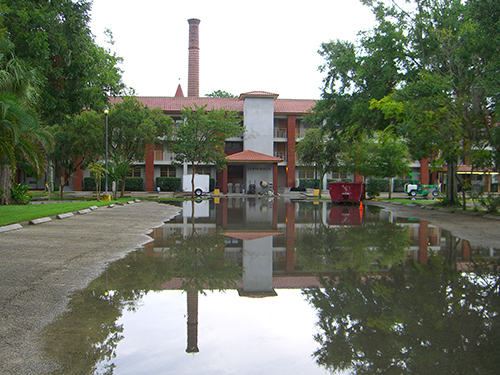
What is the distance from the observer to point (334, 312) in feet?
17.5

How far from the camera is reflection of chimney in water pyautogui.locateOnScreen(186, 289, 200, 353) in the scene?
4.29 meters

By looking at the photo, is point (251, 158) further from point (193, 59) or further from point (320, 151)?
point (193, 59)

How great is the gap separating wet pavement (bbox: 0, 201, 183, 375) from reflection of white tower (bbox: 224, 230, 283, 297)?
244 centimetres

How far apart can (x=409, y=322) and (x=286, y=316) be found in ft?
4.49

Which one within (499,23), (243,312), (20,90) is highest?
(499,23)

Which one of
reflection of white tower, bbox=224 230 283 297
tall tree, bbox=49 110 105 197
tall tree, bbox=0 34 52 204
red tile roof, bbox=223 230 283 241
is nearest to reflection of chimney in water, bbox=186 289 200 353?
reflection of white tower, bbox=224 230 283 297

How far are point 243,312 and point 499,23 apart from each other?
15132 mm

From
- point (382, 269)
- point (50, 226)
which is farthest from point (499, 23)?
point (50, 226)

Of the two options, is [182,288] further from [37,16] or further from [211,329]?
[37,16]

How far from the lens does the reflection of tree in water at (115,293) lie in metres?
3.99

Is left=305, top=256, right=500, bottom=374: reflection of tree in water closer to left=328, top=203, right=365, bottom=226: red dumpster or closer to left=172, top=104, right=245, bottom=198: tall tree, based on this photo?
left=328, top=203, right=365, bottom=226: red dumpster

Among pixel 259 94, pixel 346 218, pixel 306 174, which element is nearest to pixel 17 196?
pixel 346 218

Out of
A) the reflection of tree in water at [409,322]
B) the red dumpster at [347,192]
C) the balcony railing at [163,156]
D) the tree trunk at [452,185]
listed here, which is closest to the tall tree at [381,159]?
the red dumpster at [347,192]

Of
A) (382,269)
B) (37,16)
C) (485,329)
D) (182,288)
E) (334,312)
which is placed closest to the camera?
(485,329)
